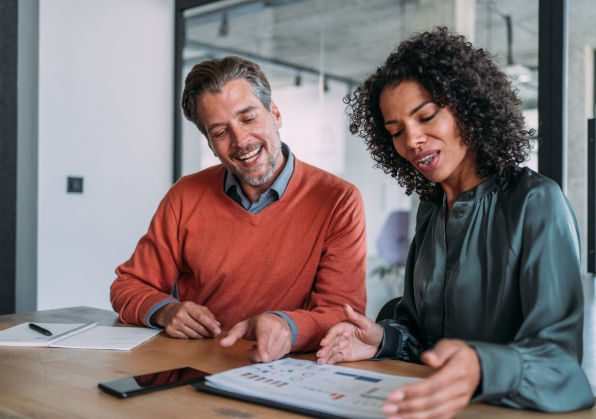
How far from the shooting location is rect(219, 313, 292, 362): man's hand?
49.0 inches

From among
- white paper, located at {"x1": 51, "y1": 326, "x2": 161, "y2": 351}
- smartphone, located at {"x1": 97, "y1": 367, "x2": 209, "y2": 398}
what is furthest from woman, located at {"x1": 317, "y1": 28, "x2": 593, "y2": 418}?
white paper, located at {"x1": 51, "y1": 326, "x2": 161, "y2": 351}

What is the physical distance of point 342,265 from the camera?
166cm

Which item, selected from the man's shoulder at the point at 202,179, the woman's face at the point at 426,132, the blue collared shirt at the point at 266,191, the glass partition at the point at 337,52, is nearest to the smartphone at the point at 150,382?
the woman's face at the point at 426,132

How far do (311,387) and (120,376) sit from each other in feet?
1.25

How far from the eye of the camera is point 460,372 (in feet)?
2.66

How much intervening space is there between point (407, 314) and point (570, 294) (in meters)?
0.47

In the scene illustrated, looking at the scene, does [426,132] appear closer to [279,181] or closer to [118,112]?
[279,181]

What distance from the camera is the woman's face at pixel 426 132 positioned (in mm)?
1296

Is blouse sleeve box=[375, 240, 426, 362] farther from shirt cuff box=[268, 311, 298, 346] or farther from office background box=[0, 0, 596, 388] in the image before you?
office background box=[0, 0, 596, 388]

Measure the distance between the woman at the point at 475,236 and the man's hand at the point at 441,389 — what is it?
150 millimetres

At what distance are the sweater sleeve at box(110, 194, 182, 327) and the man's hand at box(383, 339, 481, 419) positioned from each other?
107 cm

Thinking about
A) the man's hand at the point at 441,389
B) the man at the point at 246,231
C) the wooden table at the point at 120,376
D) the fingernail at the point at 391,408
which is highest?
the man at the point at 246,231

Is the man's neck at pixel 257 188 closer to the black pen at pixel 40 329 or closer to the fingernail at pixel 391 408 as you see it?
the black pen at pixel 40 329

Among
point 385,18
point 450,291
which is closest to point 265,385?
point 450,291
